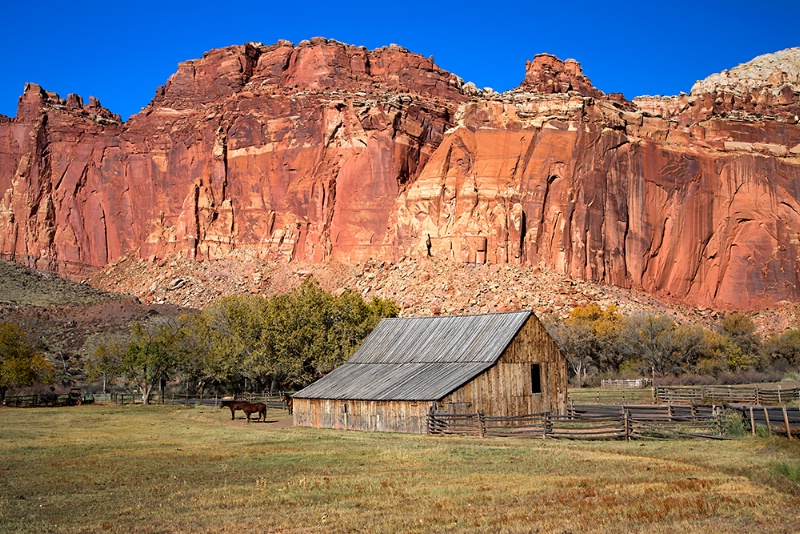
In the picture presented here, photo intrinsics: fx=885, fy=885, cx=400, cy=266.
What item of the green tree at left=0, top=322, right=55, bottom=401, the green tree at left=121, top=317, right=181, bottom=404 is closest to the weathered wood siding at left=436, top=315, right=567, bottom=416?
the green tree at left=121, top=317, right=181, bottom=404

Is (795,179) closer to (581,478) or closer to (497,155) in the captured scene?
(497,155)

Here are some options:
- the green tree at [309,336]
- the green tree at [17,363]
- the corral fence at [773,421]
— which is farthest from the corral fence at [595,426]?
the green tree at [17,363]

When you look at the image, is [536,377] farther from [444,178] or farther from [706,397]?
[444,178]

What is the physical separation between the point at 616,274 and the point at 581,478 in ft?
268

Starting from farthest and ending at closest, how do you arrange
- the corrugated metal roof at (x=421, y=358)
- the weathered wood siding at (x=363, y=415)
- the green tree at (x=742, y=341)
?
the green tree at (x=742, y=341) → the corrugated metal roof at (x=421, y=358) → the weathered wood siding at (x=363, y=415)

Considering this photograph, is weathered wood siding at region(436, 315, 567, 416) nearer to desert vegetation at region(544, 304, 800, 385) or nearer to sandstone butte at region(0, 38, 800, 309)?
desert vegetation at region(544, 304, 800, 385)

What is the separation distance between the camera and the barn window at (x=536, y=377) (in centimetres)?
3450

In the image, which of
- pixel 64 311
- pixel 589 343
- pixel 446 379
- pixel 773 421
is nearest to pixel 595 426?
pixel 773 421

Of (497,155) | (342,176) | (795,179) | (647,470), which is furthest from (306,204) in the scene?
(647,470)

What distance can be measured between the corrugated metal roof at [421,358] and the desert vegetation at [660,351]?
102ft

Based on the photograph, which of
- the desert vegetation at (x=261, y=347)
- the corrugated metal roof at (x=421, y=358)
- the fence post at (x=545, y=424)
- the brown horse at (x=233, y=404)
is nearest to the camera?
the fence post at (x=545, y=424)

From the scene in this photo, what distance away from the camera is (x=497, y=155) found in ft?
319

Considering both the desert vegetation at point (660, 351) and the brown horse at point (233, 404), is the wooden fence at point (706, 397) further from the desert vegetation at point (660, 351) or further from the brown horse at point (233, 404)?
the desert vegetation at point (660, 351)

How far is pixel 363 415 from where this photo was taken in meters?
33.6
